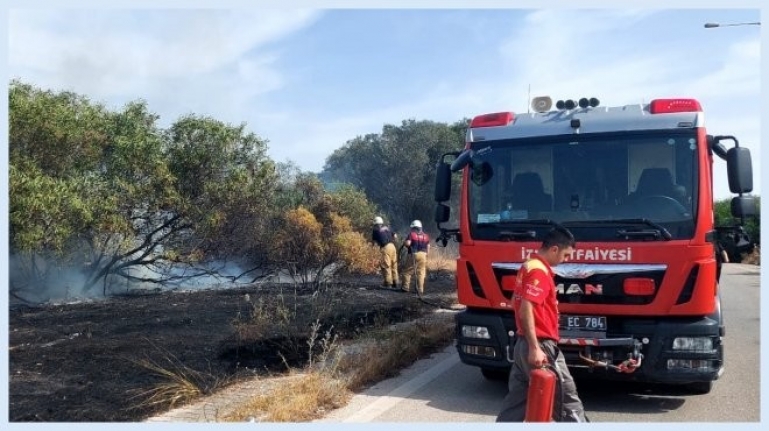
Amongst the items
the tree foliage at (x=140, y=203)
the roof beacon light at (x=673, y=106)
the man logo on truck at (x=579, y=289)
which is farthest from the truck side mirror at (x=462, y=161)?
the tree foliage at (x=140, y=203)

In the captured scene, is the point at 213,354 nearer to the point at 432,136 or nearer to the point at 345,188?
the point at 345,188

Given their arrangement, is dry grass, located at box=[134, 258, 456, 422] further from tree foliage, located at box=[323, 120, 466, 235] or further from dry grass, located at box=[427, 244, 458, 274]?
tree foliage, located at box=[323, 120, 466, 235]

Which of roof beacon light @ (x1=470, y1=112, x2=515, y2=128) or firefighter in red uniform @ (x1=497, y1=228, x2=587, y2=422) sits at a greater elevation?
roof beacon light @ (x1=470, y1=112, x2=515, y2=128)

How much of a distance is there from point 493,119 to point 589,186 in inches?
48.0

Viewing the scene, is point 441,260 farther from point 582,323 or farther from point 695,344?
point 695,344

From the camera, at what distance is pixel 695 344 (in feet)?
18.6

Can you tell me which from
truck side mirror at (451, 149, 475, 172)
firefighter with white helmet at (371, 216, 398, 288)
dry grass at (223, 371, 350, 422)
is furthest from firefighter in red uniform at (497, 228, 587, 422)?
firefighter with white helmet at (371, 216, 398, 288)

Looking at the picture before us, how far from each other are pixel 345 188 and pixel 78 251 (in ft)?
25.9

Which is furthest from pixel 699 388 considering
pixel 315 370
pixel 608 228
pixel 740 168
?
pixel 315 370

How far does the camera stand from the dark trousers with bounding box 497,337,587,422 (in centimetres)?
477

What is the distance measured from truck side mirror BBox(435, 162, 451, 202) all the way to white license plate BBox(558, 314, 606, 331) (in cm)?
183

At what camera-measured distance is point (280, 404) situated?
5688mm

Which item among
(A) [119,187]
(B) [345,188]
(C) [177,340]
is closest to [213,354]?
(C) [177,340]

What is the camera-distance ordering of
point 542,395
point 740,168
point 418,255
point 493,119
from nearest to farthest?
point 542,395 → point 740,168 → point 493,119 → point 418,255
